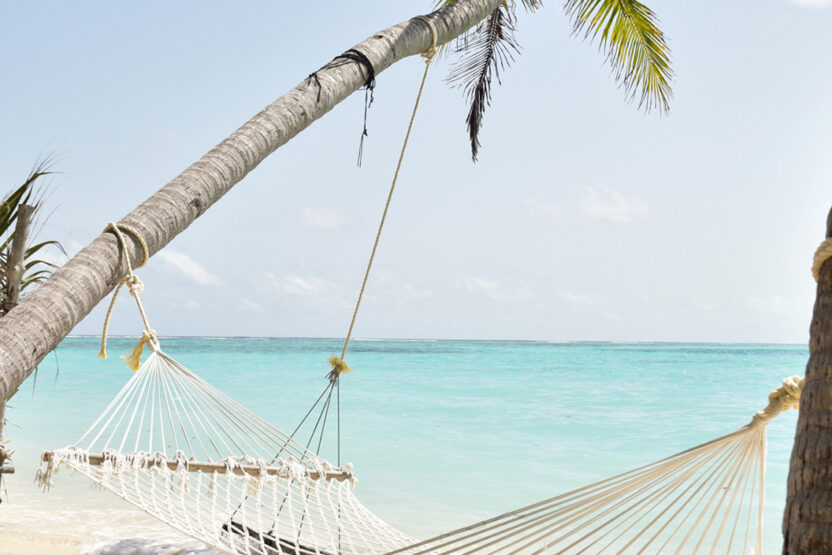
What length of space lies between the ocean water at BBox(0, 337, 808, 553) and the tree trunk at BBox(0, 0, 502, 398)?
100cm

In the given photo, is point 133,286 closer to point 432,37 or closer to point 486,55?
point 432,37

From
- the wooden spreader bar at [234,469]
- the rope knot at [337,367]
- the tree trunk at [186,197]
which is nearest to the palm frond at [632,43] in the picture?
the tree trunk at [186,197]

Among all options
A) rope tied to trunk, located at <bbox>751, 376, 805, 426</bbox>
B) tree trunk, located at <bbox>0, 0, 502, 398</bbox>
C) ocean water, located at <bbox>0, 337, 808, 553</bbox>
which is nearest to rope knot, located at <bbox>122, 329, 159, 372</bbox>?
tree trunk, located at <bbox>0, 0, 502, 398</bbox>

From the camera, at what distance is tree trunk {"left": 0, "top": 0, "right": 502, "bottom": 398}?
994mm

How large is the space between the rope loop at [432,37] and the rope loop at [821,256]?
4.55 feet

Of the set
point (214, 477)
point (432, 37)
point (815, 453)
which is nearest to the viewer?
point (815, 453)

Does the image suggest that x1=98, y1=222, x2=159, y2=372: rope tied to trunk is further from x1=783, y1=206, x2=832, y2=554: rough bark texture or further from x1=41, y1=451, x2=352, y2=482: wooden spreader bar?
x1=783, y1=206, x2=832, y2=554: rough bark texture

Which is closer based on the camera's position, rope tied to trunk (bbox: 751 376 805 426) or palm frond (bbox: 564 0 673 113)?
rope tied to trunk (bbox: 751 376 805 426)

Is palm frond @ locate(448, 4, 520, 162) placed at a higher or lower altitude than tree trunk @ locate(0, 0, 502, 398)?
higher

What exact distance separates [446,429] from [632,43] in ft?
15.6

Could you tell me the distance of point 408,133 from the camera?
81.1 inches

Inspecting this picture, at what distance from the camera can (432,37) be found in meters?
1.98

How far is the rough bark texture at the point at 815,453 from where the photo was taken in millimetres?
736

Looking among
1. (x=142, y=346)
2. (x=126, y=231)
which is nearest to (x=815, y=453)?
(x=126, y=231)
